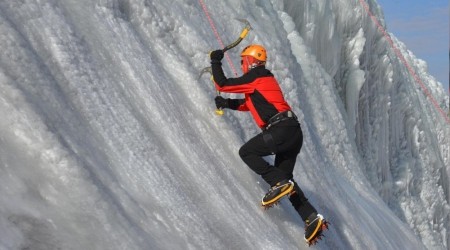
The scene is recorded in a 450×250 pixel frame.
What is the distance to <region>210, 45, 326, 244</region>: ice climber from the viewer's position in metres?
4.77

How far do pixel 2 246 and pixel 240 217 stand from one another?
6.65 feet

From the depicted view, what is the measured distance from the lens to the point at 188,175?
179 inches

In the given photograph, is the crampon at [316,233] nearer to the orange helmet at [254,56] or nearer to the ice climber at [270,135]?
the ice climber at [270,135]

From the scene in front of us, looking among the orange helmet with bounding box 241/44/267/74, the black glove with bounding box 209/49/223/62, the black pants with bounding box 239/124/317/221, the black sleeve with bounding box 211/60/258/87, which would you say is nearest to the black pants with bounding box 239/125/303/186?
the black pants with bounding box 239/124/317/221

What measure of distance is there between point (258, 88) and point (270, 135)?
38cm

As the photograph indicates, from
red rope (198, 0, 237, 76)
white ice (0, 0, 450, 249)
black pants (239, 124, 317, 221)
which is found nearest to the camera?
white ice (0, 0, 450, 249)

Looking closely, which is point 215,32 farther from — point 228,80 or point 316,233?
point 316,233

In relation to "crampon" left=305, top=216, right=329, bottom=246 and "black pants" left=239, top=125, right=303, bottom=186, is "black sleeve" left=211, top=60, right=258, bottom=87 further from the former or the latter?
"crampon" left=305, top=216, right=329, bottom=246

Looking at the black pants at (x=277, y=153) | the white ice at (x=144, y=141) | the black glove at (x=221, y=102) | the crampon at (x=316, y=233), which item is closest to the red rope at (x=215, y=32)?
the white ice at (x=144, y=141)

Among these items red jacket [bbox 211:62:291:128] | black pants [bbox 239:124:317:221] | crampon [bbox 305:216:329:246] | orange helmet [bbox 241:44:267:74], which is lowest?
crampon [bbox 305:216:329:246]

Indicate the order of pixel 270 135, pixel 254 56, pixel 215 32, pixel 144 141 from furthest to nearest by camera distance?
pixel 215 32, pixel 254 56, pixel 270 135, pixel 144 141

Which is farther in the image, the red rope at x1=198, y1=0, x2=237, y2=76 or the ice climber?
the red rope at x1=198, y1=0, x2=237, y2=76

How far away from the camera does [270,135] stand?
477 cm

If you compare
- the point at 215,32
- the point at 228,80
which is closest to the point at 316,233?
the point at 228,80
